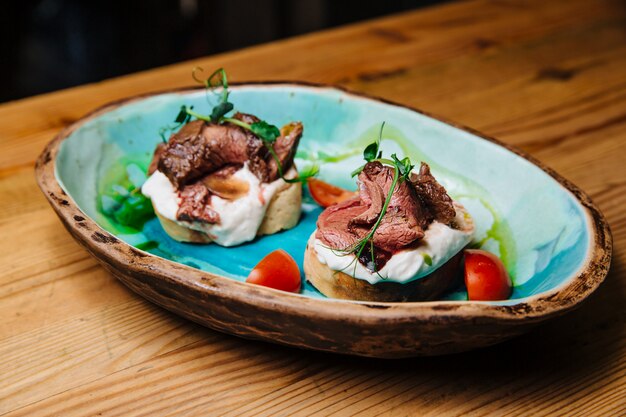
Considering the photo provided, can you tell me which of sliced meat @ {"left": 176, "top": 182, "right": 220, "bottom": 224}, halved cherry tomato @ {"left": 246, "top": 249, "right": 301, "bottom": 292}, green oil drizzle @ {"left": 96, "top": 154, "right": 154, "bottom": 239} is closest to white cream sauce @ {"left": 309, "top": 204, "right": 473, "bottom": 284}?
halved cherry tomato @ {"left": 246, "top": 249, "right": 301, "bottom": 292}

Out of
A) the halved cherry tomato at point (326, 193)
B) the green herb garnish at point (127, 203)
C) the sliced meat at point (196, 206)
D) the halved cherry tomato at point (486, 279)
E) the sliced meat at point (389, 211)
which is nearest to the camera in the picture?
the sliced meat at point (389, 211)

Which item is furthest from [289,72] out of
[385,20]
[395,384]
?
[395,384]

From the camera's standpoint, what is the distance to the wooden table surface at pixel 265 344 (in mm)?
2129

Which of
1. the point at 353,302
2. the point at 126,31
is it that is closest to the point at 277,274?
the point at 353,302

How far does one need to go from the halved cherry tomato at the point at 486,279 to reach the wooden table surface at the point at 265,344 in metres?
0.17

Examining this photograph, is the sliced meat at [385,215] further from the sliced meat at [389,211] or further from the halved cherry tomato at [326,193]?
the halved cherry tomato at [326,193]

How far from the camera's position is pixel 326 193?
3.07m

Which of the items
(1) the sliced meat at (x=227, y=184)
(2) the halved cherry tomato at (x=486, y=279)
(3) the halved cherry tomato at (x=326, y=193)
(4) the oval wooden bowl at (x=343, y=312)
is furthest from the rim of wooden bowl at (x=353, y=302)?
(3) the halved cherry tomato at (x=326, y=193)

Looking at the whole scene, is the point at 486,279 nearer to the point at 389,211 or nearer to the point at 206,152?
the point at 389,211

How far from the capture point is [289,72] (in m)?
4.43

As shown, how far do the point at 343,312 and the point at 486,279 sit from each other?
0.72 meters

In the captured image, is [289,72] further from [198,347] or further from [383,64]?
[198,347]

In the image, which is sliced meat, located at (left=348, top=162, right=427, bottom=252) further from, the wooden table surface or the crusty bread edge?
the crusty bread edge

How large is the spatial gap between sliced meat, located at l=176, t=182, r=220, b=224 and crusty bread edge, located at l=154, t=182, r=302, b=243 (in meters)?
0.09
